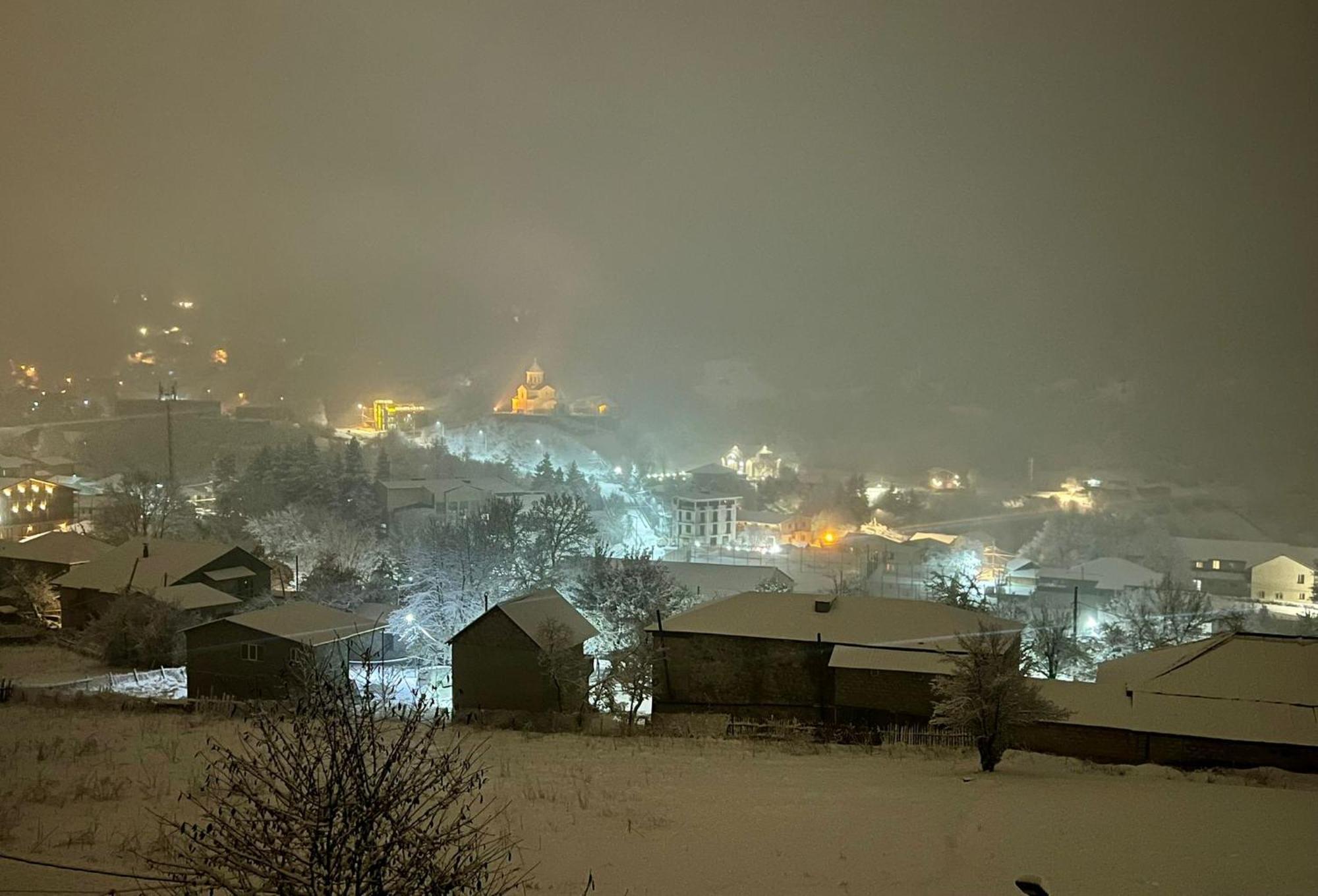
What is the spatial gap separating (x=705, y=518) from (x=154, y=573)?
4387 centimetres

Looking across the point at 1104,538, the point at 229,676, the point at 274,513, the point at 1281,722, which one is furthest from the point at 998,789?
the point at 1104,538

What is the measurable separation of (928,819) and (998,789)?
2.36 metres

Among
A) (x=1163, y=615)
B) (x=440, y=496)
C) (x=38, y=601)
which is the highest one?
(x=440, y=496)

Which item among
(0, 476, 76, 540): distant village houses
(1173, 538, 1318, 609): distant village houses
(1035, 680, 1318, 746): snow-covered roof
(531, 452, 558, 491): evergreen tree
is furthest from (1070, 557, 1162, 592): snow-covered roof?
(0, 476, 76, 540): distant village houses

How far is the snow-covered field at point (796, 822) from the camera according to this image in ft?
20.1

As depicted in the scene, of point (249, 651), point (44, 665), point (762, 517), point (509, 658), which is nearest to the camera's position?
point (509, 658)

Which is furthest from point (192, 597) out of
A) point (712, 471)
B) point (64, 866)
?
point (712, 471)

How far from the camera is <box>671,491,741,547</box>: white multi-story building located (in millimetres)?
69375

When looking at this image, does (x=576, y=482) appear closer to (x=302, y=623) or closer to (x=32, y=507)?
(x=32, y=507)

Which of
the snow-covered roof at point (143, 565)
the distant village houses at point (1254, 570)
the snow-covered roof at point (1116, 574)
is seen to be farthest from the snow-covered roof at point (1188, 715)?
the distant village houses at point (1254, 570)

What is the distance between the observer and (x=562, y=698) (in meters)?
23.4

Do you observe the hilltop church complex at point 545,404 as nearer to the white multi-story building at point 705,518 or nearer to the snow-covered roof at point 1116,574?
the white multi-story building at point 705,518

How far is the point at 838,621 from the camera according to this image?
22.5 m

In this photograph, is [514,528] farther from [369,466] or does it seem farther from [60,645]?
[369,466]
